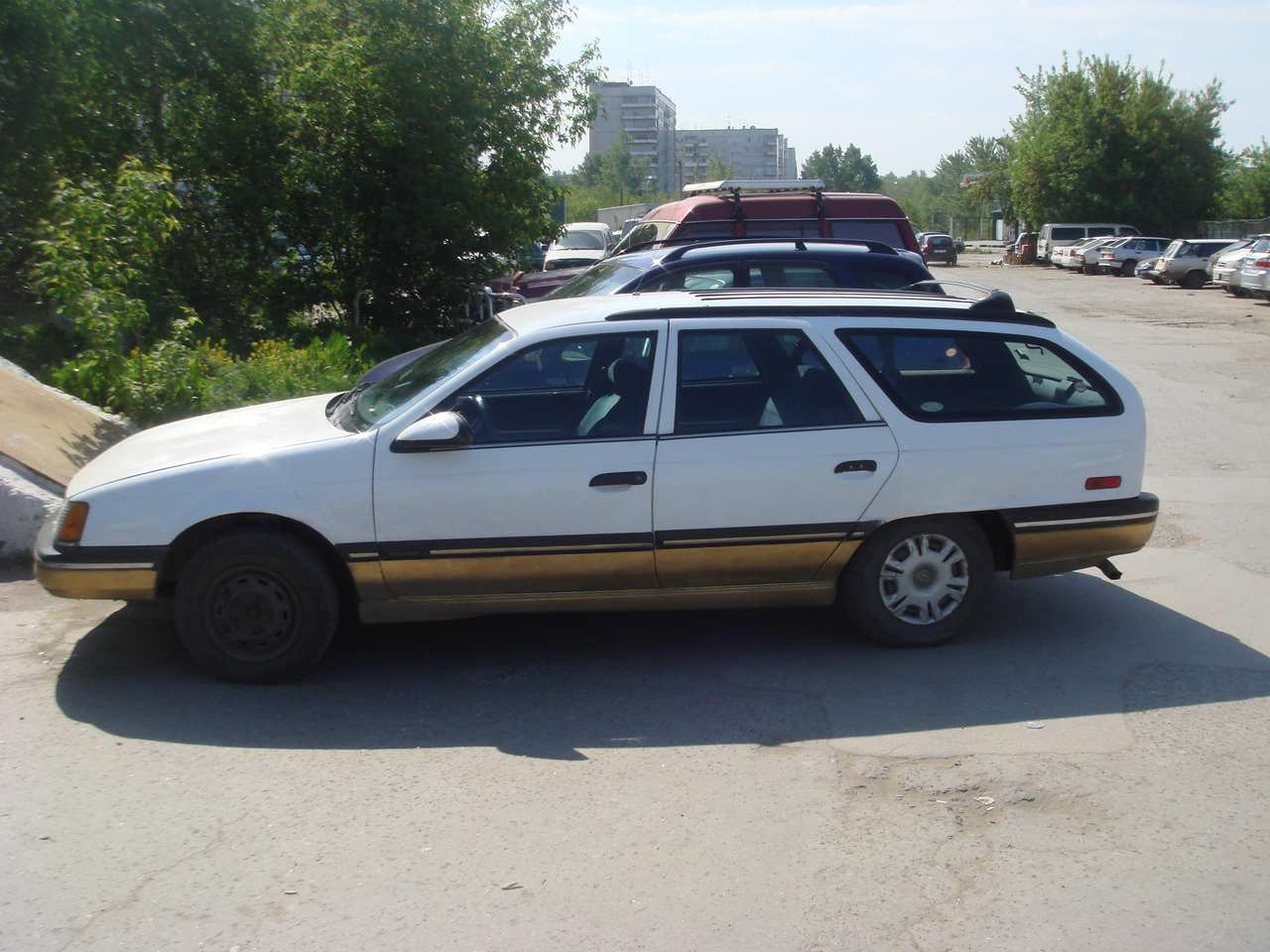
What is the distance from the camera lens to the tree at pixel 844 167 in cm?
12046

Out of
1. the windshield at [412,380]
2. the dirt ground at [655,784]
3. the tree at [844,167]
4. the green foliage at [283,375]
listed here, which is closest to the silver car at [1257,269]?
the green foliage at [283,375]

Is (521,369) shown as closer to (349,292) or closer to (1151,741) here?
(1151,741)

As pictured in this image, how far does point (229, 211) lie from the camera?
45.5 feet

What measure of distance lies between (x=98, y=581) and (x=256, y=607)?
0.67m

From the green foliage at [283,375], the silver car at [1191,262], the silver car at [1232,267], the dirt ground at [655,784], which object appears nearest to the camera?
the dirt ground at [655,784]

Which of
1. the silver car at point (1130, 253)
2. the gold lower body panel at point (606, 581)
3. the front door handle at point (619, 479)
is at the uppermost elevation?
the front door handle at point (619, 479)

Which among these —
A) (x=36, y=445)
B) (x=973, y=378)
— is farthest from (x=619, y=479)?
(x=36, y=445)

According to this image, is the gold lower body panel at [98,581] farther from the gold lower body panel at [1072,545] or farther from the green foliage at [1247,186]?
the green foliage at [1247,186]

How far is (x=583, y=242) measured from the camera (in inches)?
1071

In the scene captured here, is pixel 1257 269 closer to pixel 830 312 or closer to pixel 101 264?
pixel 830 312

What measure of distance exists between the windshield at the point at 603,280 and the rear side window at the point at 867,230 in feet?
9.22

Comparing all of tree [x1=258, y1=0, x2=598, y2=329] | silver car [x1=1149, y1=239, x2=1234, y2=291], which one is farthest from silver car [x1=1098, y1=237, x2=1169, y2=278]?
tree [x1=258, y1=0, x2=598, y2=329]

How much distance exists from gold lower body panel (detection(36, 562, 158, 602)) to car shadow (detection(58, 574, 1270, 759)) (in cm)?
45

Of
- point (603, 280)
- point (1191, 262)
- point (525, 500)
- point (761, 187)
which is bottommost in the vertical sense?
point (1191, 262)
